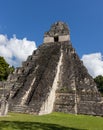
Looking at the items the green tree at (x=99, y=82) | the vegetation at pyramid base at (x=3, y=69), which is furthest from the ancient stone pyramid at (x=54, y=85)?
the green tree at (x=99, y=82)

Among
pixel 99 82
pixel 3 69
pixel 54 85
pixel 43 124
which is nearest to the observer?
pixel 43 124

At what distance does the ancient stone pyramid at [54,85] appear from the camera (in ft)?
54.7

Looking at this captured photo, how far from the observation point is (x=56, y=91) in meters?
18.4

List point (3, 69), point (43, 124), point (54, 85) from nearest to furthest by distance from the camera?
1. point (43, 124)
2. point (54, 85)
3. point (3, 69)

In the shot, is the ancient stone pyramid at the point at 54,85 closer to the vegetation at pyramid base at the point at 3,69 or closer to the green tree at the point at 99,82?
the vegetation at pyramid base at the point at 3,69

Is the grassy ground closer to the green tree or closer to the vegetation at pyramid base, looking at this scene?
the vegetation at pyramid base

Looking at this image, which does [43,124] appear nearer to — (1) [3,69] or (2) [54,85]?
(2) [54,85]

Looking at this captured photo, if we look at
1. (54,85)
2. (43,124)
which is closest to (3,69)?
(54,85)

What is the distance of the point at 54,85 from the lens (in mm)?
18359

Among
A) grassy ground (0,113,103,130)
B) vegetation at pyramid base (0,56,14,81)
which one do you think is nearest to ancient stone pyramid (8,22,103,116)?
grassy ground (0,113,103,130)

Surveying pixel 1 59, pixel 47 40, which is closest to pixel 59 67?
pixel 47 40

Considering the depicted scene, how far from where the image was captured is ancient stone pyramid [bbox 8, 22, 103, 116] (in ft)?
54.7

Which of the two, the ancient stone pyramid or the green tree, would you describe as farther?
the green tree

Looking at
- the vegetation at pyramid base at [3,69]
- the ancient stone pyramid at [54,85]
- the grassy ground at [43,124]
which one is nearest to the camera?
the grassy ground at [43,124]
